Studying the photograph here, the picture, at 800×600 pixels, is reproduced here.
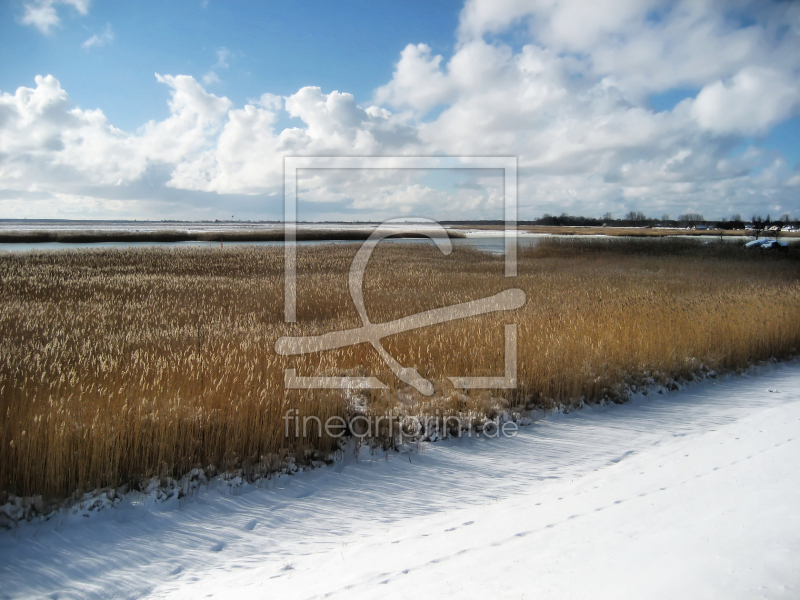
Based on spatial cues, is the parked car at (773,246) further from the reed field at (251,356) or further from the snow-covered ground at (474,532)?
the snow-covered ground at (474,532)

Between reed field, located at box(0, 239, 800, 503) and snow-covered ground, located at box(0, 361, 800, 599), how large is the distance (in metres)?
0.55

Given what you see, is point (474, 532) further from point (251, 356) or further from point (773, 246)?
point (773, 246)

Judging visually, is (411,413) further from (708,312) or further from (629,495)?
(708,312)

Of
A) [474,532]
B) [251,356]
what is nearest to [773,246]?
[251,356]

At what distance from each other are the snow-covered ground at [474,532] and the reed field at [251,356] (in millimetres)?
545

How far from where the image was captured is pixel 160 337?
9523mm

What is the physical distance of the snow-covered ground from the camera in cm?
306

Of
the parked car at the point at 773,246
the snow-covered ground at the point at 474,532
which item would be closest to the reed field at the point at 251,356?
the snow-covered ground at the point at 474,532

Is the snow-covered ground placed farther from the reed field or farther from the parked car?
the parked car

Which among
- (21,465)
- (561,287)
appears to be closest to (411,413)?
(21,465)

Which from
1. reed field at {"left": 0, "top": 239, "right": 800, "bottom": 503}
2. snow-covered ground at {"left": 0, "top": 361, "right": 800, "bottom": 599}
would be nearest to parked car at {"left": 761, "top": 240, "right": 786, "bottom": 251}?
reed field at {"left": 0, "top": 239, "right": 800, "bottom": 503}

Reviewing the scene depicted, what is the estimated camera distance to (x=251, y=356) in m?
7.81

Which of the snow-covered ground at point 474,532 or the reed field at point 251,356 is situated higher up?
the reed field at point 251,356

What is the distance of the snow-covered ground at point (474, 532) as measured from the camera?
3.06 meters
